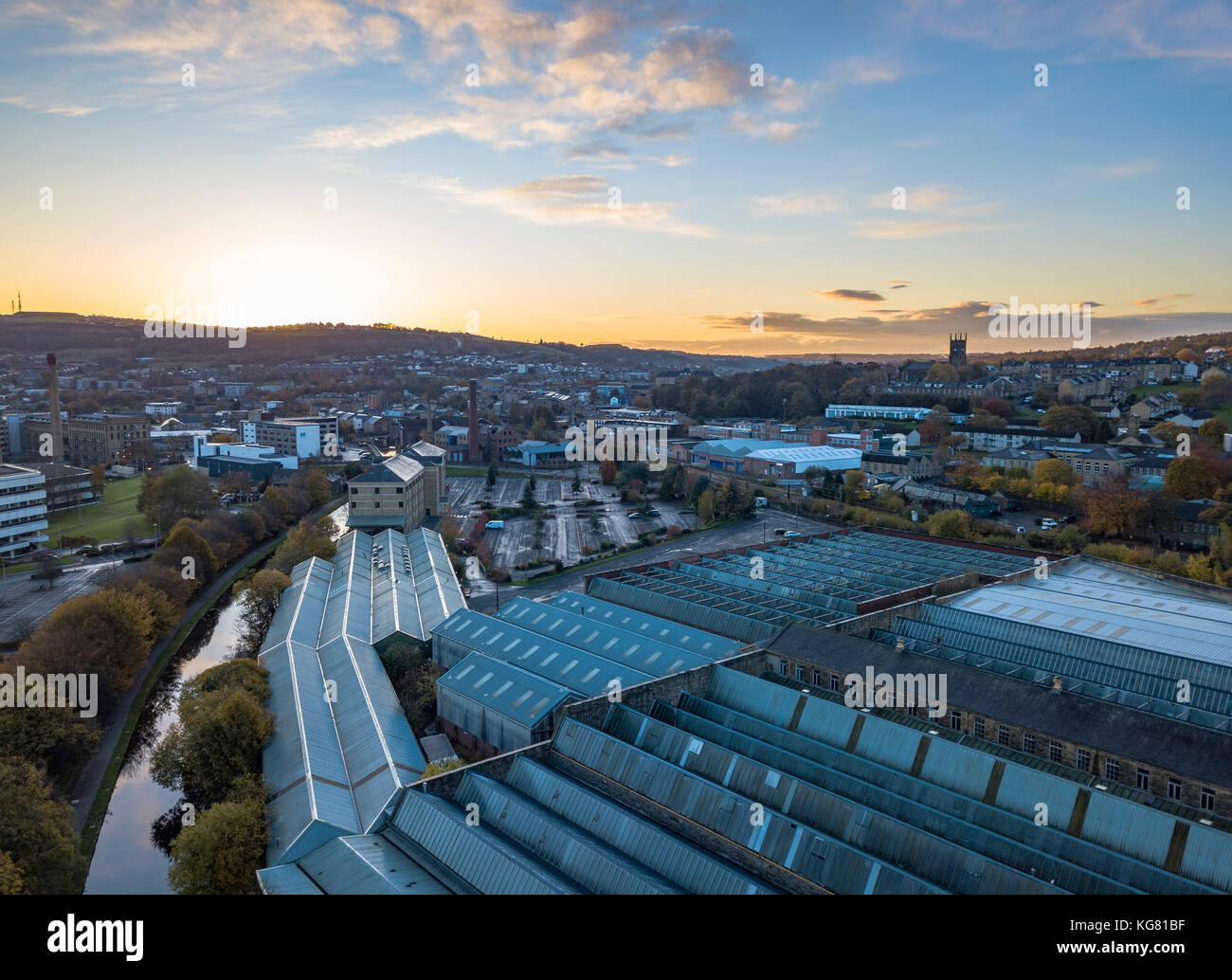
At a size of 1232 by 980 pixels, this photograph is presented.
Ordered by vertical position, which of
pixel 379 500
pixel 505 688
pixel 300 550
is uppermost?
pixel 379 500

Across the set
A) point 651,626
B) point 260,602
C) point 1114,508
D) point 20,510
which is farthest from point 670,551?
point 20,510

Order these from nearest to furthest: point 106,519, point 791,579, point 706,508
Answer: point 791,579 < point 106,519 < point 706,508

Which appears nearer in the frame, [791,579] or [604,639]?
[604,639]

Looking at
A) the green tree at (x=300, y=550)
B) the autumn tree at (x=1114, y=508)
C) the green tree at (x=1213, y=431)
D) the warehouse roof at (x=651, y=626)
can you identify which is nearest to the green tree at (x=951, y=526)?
the autumn tree at (x=1114, y=508)

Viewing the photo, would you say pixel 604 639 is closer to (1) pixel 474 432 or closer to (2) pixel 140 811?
(2) pixel 140 811

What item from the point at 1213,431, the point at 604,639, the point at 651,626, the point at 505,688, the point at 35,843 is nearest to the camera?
the point at 35,843

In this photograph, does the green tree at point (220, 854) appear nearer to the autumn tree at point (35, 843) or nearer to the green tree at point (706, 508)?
the autumn tree at point (35, 843)

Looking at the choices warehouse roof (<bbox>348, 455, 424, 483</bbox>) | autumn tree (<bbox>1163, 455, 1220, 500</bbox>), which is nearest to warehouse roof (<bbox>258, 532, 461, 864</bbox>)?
warehouse roof (<bbox>348, 455, 424, 483</bbox>)
